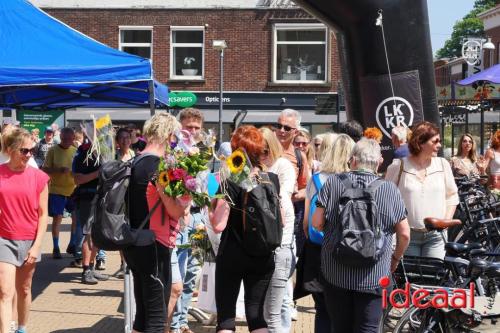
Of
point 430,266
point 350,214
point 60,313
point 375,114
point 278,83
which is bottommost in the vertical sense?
point 60,313

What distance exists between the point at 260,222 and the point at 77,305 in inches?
160

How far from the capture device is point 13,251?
6.76m

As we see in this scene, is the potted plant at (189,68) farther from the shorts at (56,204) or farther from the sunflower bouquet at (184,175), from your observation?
the sunflower bouquet at (184,175)

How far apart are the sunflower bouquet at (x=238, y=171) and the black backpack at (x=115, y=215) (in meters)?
0.56

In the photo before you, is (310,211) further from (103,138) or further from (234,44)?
(234,44)

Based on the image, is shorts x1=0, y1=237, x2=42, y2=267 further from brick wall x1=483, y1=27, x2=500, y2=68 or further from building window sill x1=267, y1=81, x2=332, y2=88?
brick wall x1=483, y1=27, x2=500, y2=68

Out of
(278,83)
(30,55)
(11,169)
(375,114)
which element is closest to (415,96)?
(375,114)

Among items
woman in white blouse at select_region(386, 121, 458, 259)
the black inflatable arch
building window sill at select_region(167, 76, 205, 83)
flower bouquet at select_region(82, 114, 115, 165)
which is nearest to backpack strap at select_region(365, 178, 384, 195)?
woman in white blouse at select_region(386, 121, 458, 259)

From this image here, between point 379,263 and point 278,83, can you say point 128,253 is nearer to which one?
point 379,263

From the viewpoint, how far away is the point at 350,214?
5.21 m

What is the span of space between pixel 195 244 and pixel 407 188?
1.78 metres

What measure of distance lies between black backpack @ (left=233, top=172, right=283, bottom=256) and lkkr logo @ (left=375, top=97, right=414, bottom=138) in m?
4.75

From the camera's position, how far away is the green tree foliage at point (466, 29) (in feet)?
369

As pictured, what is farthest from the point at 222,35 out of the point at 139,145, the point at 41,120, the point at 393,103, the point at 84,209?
the point at 393,103
